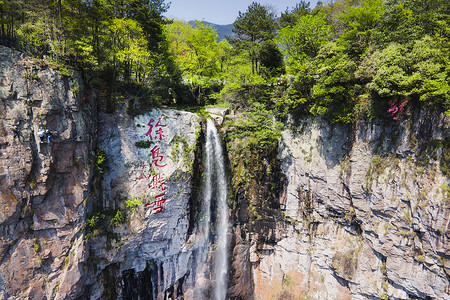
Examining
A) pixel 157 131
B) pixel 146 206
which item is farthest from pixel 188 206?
pixel 157 131

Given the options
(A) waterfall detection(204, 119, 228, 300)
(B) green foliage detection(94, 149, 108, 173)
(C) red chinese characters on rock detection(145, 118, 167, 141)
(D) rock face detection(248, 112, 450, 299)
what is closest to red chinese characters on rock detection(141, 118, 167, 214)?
(C) red chinese characters on rock detection(145, 118, 167, 141)

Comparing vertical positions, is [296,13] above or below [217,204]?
above

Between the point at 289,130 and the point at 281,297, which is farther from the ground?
the point at 289,130

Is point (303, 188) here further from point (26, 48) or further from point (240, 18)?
point (26, 48)

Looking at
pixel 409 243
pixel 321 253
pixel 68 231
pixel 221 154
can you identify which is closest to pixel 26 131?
pixel 68 231

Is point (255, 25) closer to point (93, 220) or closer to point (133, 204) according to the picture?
point (133, 204)
